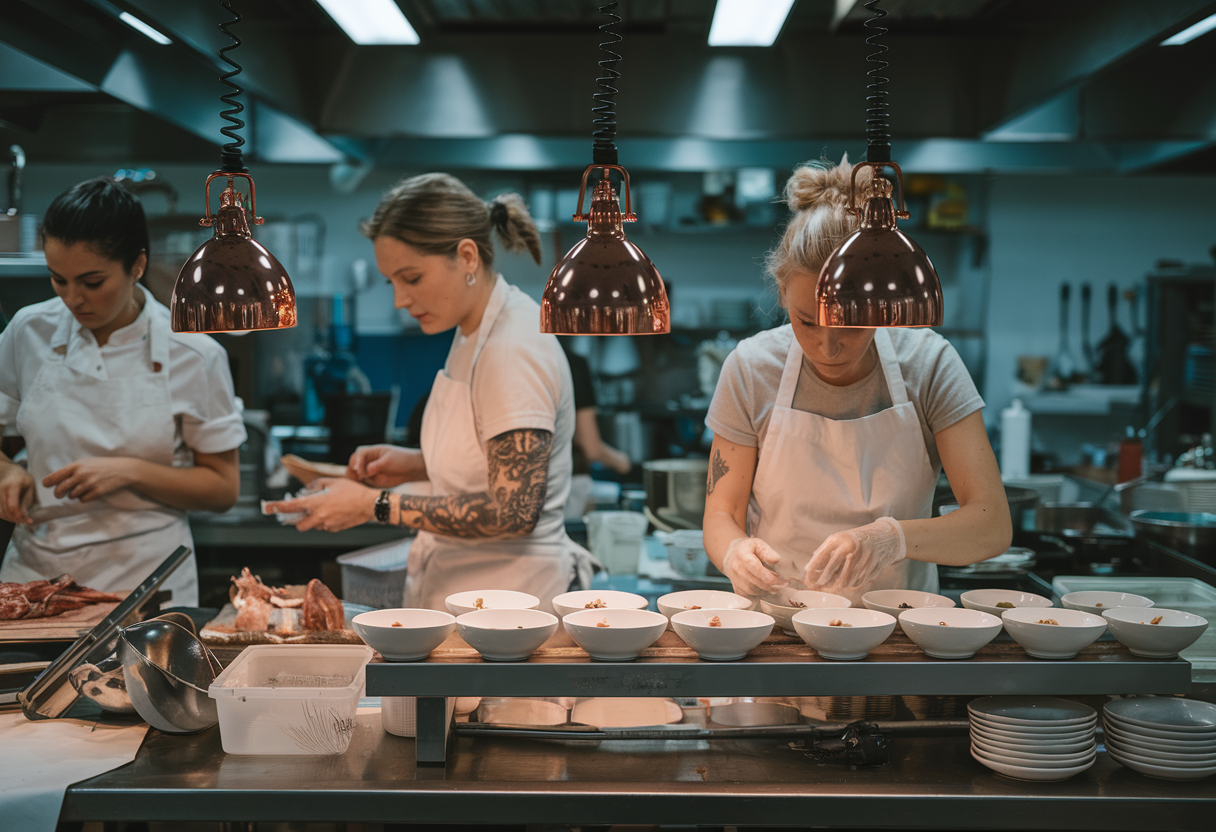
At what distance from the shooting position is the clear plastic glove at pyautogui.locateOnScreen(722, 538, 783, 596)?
1.88 meters

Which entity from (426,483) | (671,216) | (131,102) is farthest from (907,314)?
(671,216)

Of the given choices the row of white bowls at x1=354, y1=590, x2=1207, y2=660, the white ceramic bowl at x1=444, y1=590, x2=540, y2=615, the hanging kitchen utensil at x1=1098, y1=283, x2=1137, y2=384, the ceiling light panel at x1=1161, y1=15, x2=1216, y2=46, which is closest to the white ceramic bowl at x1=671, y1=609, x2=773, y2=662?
the row of white bowls at x1=354, y1=590, x2=1207, y2=660

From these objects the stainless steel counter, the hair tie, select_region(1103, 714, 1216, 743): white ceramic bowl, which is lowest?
the stainless steel counter

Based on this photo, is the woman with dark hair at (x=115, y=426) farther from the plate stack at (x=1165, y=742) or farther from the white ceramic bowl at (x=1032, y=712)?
the plate stack at (x=1165, y=742)

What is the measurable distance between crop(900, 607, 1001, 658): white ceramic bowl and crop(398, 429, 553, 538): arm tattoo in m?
0.90

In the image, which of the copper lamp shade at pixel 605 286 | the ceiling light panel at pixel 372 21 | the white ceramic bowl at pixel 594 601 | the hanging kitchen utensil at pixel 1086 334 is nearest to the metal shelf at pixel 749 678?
the white ceramic bowl at pixel 594 601

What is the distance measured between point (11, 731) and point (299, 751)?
0.55m

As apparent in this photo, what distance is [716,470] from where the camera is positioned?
230 centimetres

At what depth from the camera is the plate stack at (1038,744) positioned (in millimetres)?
1547

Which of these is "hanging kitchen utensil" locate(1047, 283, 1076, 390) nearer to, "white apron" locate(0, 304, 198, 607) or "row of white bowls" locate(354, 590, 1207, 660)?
"row of white bowls" locate(354, 590, 1207, 660)

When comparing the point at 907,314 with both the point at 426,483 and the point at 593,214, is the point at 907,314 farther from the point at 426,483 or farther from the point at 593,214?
the point at 426,483

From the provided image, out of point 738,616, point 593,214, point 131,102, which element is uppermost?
point 131,102

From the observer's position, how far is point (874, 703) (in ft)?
6.06

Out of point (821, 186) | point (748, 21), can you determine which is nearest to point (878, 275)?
point (821, 186)
